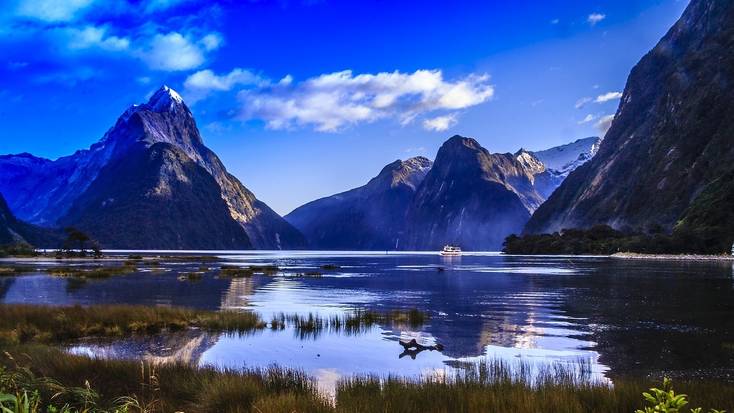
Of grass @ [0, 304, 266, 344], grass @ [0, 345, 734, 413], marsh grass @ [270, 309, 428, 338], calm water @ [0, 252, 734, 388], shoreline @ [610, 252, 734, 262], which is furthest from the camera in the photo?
shoreline @ [610, 252, 734, 262]

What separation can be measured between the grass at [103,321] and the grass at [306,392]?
1143cm

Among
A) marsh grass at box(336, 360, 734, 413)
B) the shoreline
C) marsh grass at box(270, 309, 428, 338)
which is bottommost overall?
marsh grass at box(270, 309, 428, 338)

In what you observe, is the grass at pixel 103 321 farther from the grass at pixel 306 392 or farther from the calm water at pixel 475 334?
the grass at pixel 306 392

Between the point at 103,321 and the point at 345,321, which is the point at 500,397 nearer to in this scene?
the point at 345,321

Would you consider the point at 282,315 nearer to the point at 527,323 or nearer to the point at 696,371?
the point at 527,323

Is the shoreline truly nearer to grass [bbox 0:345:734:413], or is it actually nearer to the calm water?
the calm water

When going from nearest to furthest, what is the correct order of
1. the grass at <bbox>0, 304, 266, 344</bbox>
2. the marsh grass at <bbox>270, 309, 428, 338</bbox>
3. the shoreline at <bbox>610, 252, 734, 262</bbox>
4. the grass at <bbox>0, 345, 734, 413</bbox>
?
the grass at <bbox>0, 345, 734, 413</bbox> < the grass at <bbox>0, 304, 266, 344</bbox> < the marsh grass at <bbox>270, 309, 428, 338</bbox> < the shoreline at <bbox>610, 252, 734, 262</bbox>

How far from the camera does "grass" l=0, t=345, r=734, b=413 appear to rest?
13414 millimetres

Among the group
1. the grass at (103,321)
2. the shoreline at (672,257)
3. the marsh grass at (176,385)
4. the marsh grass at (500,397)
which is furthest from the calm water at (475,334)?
the shoreline at (672,257)

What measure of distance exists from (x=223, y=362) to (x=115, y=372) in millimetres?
5395

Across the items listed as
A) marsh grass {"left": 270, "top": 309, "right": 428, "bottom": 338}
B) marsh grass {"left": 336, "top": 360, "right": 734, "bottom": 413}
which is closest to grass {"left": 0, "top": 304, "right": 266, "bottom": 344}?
marsh grass {"left": 270, "top": 309, "right": 428, "bottom": 338}

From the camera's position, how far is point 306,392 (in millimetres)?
15859

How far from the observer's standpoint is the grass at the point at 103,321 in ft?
100.0

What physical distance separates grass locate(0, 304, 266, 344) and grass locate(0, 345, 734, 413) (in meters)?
11.4
